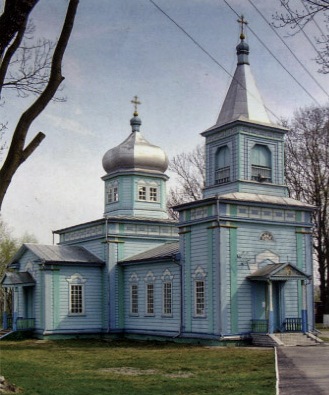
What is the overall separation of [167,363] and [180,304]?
8165 millimetres

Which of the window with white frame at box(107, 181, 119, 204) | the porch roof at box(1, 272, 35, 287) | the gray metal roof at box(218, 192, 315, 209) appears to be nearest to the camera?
the gray metal roof at box(218, 192, 315, 209)

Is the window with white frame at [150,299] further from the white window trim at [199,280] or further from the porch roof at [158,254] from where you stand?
the white window trim at [199,280]

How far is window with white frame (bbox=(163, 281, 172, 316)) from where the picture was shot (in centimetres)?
2745

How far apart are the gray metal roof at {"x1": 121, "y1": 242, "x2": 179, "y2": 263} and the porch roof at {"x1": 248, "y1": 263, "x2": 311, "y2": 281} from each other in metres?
3.85

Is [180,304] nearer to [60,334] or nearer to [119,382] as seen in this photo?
[60,334]

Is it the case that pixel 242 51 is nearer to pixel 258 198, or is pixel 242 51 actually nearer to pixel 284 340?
pixel 258 198

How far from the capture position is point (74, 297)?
30.7m

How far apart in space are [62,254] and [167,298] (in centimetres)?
631

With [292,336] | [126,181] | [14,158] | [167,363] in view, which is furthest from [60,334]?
[14,158]

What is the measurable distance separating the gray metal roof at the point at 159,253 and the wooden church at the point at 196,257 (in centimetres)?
12

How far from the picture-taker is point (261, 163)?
26.8 metres

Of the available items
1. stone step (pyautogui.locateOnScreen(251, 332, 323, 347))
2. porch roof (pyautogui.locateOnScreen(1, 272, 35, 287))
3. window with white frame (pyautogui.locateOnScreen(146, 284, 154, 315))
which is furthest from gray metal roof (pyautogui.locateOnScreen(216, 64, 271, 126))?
porch roof (pyautogui.locateOnScreen(1, 272, 35, 287))

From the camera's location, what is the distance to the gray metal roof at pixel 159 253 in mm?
27984

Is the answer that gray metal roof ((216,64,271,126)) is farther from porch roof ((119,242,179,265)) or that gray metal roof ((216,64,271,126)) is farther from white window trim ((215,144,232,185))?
porch roof ((119,242,179,265))
